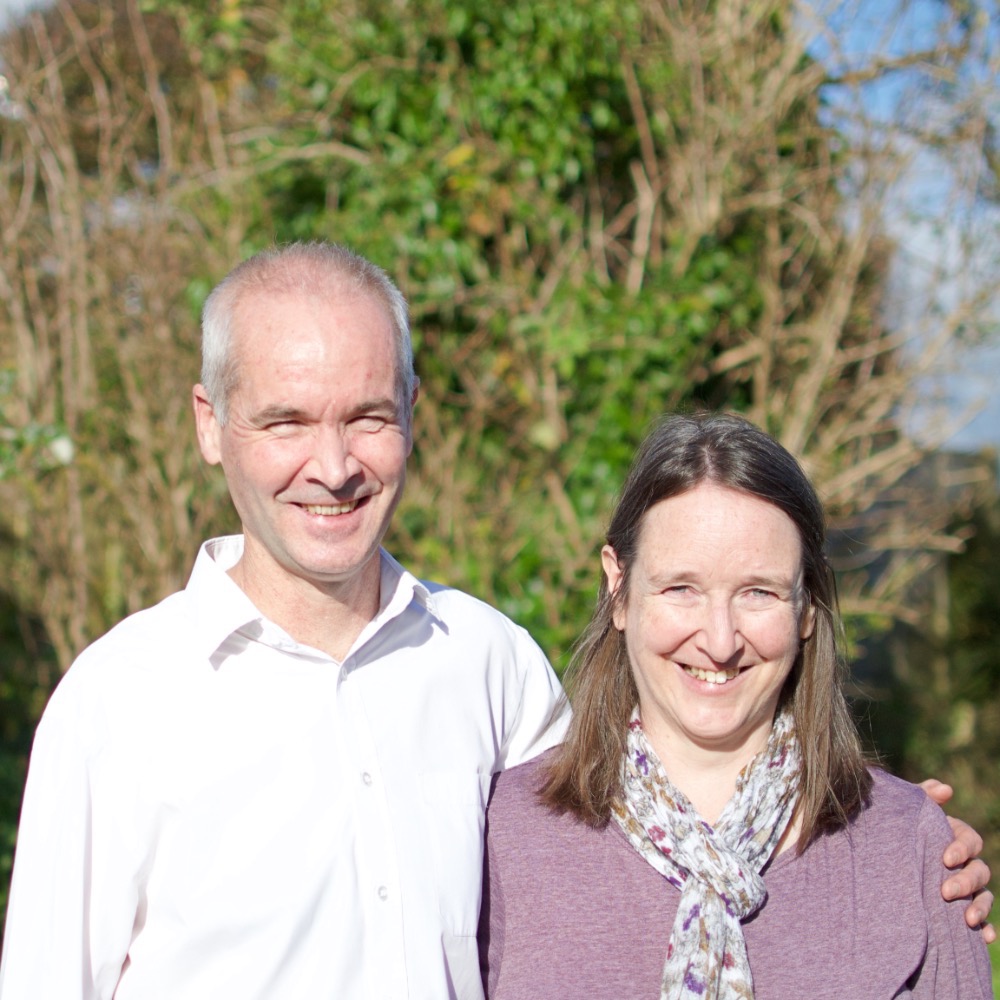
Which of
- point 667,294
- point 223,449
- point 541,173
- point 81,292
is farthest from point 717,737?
point 81,292

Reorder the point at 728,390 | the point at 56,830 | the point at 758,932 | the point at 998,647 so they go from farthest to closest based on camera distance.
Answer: the point at 998,647
the point at 728,390
the point at 758,932
the point at 56,830

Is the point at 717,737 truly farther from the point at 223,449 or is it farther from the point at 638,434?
the point at 638,434

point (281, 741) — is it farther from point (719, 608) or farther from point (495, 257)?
point (495, 257)

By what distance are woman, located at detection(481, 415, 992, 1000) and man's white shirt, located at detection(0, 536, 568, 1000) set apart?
0.18 metres

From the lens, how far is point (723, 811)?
7.02 ft

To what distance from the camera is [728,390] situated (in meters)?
5.52

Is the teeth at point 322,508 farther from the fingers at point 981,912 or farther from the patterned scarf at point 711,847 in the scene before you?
the fingers at point 981,912

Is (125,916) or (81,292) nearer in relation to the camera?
(125,916)

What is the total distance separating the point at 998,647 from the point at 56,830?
7118 mm

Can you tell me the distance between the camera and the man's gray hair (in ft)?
7.04

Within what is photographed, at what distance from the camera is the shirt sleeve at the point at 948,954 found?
2053mm

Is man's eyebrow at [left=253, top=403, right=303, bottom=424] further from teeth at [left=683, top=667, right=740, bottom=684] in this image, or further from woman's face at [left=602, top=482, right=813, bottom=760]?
teeth at [left=683, top=667, right=740, bottom=684]

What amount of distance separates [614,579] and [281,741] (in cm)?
70

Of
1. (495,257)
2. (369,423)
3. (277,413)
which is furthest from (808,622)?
(495,257)
